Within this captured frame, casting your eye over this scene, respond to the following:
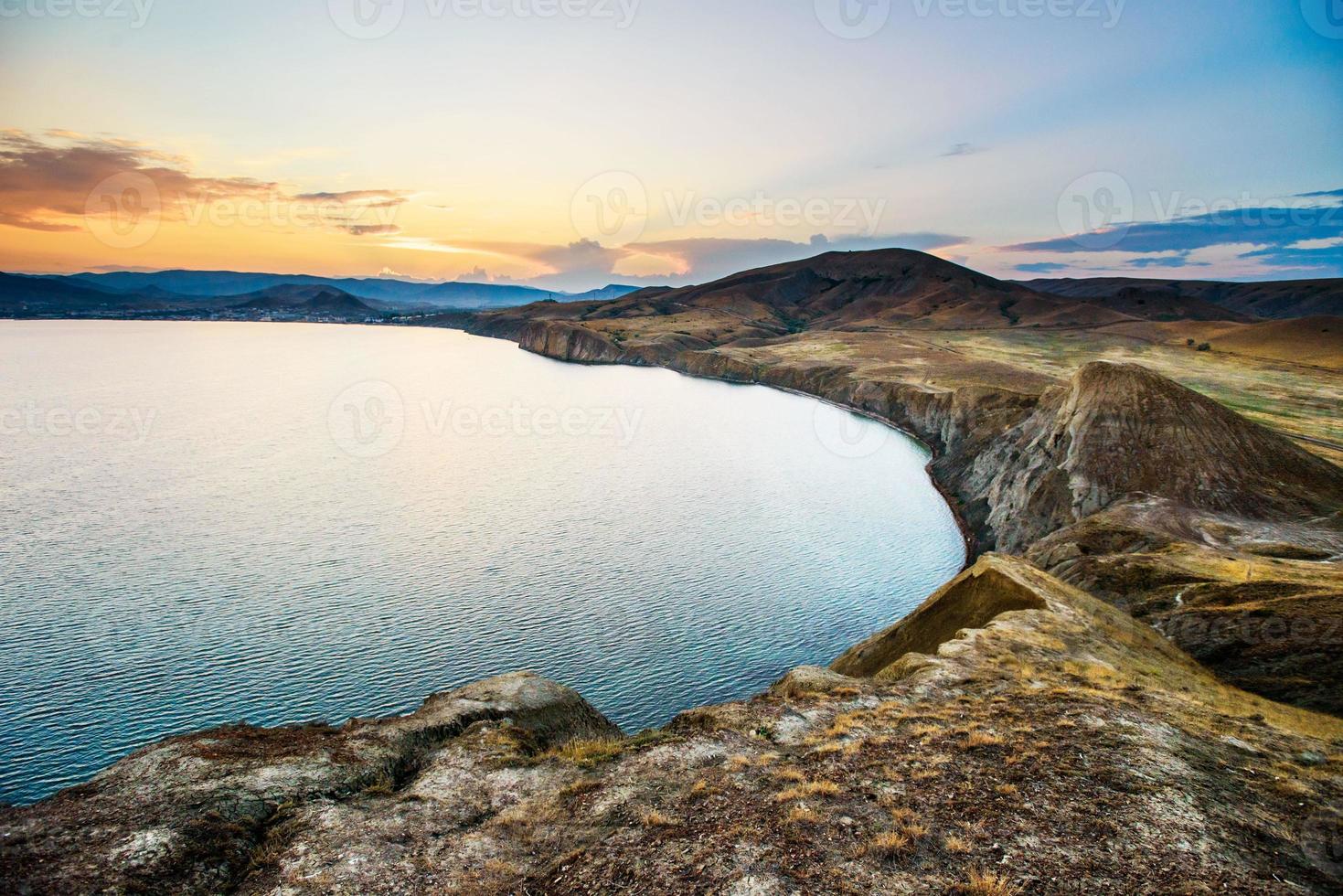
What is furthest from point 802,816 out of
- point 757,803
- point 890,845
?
point 890,845

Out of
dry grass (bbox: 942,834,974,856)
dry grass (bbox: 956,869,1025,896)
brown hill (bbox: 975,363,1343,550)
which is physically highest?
brown hill (bbox: 975,363,1343,550)

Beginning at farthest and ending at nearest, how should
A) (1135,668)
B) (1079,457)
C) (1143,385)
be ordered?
(1143,385) → (1079,457) → (1135,668)

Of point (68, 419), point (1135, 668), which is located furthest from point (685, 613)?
point (68, 419)

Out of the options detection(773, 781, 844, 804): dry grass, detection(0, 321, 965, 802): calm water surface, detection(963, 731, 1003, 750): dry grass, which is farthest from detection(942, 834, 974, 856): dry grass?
detection(0, 321, 965, 802): calm water surface

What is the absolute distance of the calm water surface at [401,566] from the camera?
1490 inches

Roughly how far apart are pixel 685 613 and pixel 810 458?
61.1 meters

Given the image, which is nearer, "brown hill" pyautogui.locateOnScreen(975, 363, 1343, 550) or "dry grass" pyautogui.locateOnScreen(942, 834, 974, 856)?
"dry grass" pyautogui.locateOnScreen(942, 834, 974, 856)

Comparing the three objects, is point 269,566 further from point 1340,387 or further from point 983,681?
point 1340,387

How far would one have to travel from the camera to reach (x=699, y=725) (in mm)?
23797

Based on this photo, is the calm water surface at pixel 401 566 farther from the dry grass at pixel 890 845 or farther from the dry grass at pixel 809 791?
the dry grass at pixel 890 845

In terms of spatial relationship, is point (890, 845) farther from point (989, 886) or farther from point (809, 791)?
point (809, 791)

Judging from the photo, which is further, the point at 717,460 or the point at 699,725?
the point at 717,460

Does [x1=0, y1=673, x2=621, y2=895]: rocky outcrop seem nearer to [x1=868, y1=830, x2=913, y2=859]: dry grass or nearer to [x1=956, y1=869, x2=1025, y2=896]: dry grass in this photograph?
[x1=868, y1=830, x2=913, y2=859]: dry grass

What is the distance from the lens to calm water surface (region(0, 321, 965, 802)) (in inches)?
1490
